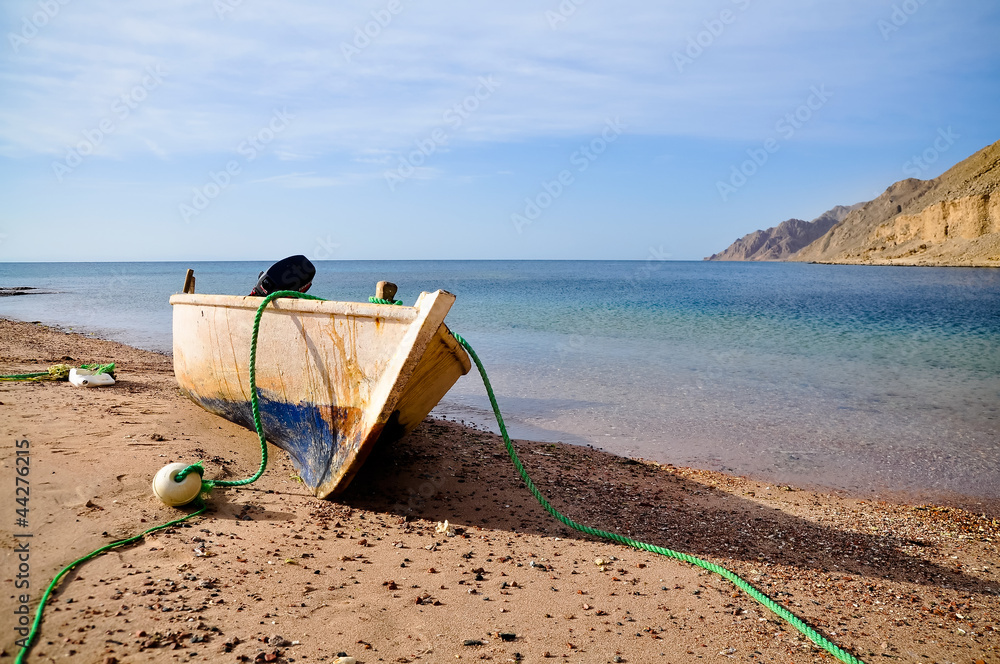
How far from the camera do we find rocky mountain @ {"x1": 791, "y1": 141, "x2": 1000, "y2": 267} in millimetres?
57219

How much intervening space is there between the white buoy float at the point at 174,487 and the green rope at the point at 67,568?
0.13 m

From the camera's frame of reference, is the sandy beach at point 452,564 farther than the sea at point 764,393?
No

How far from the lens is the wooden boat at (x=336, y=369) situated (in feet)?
12.8

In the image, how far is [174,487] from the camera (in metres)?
3.87

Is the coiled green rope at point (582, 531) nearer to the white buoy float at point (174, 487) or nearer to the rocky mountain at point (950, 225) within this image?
the white buoy float at point (174, 487)

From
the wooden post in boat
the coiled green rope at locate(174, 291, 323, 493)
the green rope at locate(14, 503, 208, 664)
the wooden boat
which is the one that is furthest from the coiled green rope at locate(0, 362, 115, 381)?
the wooden post in boat

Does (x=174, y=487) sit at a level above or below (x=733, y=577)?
above

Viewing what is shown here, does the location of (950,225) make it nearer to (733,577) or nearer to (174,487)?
(733,577)

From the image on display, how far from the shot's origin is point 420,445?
19.6 ft

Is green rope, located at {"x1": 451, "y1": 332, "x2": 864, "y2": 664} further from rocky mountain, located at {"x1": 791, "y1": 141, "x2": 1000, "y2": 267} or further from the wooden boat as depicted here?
rocky mountain, located at {"x1": 791, "y1": 141, "x2": 1000, "y2": 267}

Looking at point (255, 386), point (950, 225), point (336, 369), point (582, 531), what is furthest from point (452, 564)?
point (950, 225)

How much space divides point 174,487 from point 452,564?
1954 millimetres

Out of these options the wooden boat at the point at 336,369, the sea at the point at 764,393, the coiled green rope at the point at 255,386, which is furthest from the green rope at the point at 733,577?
the sea at the point at 764,393

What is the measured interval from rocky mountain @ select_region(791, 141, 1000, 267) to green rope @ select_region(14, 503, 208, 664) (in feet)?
235
